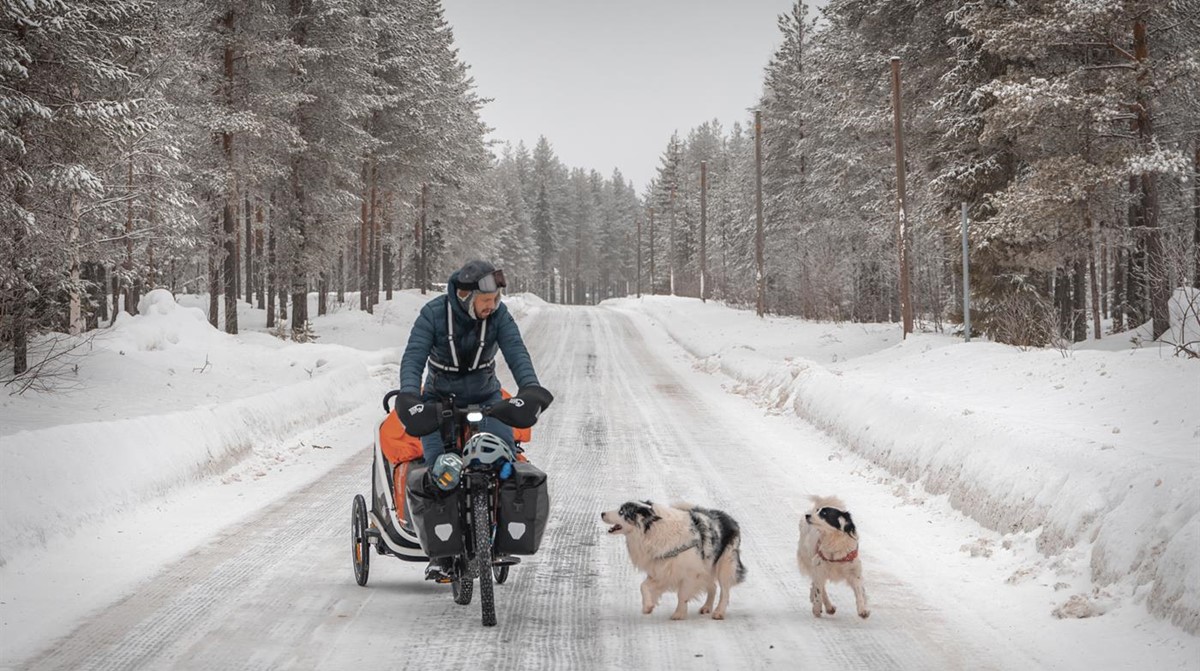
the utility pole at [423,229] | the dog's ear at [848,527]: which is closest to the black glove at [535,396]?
the dog's ear at [848,527]

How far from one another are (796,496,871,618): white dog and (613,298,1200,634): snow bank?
160 centimetres

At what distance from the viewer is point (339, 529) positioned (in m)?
8.22

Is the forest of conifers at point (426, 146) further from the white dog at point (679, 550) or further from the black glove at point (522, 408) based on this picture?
the white dog at point (679, 550)

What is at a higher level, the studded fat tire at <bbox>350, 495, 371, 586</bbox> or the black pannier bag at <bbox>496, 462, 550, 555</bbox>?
the black pannier bag at <bbox>496, 462, 550, 555</bbox>

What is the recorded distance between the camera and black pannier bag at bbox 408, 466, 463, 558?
527cm

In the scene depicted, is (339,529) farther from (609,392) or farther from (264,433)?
(609,392)

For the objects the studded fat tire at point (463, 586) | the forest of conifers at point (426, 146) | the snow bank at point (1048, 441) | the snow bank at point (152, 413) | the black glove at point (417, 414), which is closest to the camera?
the black glove at point (417, 414)

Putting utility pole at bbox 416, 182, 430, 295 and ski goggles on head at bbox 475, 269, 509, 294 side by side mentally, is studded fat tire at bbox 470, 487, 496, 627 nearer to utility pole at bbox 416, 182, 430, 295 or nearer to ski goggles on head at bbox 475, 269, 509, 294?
ski goggles on head at bbox 475, 269, 509, 294

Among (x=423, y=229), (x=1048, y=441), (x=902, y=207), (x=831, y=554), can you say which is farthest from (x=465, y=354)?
(x=423, y=229)

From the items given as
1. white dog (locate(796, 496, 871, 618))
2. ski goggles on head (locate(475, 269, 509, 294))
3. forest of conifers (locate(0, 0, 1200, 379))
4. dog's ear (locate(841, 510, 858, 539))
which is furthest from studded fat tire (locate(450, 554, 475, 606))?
forest of conifers (locate(0, 0, 1200, 379))

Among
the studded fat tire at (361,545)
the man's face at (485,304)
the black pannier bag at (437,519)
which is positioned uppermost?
the man's face at (485,304)

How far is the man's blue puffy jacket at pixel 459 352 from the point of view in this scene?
556 centimetres

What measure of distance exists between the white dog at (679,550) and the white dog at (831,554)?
1.72 feet

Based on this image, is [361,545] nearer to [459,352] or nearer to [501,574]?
[501,574]
